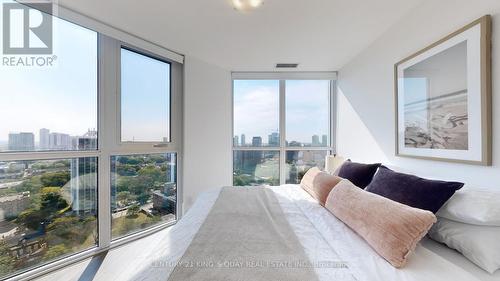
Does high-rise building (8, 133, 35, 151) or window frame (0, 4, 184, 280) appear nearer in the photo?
high-rise building (8, 133, 35, 151)

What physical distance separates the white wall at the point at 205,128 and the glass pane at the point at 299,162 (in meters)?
1.03

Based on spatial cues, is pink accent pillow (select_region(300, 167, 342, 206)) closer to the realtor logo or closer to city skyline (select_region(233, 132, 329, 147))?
city skyline (select_region(233, 132, 329, 147))

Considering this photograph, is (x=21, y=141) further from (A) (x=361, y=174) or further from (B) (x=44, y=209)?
(A) (x=361, y=174)

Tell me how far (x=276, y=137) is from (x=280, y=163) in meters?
0.46

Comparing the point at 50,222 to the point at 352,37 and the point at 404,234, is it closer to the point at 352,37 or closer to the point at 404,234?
the point at 404,234

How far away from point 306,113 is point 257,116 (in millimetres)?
854

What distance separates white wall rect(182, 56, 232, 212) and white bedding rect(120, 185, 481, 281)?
1604mm

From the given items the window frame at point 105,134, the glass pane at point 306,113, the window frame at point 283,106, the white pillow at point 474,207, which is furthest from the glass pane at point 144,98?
the white pillow at point 474,207

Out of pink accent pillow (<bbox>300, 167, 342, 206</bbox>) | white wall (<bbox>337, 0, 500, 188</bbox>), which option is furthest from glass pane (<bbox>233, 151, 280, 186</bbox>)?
pink accent pillow (<bbox>300, 167, 342, 206</bbox>)

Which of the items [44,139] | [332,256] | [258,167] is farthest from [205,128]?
[332,256]

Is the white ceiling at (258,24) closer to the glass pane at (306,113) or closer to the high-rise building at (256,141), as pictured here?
the glass pane at (306,113)

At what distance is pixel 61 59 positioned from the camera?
2008 mm

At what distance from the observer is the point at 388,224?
1.04m

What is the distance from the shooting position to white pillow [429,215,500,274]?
91 cm
